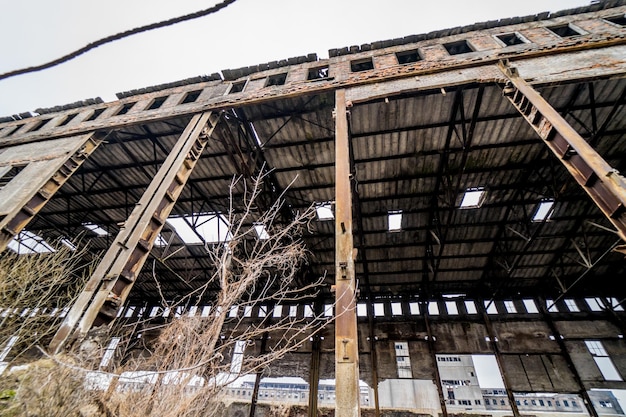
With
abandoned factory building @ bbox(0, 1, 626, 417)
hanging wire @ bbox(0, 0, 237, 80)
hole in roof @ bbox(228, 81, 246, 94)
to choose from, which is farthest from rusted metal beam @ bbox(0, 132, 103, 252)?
hanging wire @ bbox(0, 0, 237, 80)

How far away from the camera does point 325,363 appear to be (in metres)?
14.2

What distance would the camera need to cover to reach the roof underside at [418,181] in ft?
29.6

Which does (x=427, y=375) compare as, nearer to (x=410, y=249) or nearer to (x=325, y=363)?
(x=325, y=363)

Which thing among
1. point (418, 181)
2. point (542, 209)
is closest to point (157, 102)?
point (418, 181)

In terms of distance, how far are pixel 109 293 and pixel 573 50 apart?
12.5 meters

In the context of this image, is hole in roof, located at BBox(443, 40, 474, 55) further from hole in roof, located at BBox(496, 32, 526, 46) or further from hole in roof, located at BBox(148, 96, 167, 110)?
hole in roof, located at BBox(148, 96, 167, 110)

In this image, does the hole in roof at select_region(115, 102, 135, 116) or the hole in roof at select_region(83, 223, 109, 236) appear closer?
the hole in roof at select_region(115, 102, 135, 116)

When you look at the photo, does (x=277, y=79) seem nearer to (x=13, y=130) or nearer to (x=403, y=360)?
(x=13, y=130)

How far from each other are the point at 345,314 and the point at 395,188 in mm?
8171

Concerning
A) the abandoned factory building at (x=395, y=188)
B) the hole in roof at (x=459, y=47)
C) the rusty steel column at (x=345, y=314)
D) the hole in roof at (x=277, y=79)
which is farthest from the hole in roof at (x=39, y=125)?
the hole in roof at (x=459, y=47)

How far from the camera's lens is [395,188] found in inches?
443

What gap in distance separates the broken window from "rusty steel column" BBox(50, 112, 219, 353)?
42.6 feet

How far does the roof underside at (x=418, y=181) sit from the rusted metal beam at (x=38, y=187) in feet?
4.30

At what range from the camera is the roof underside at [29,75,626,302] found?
901 cm
